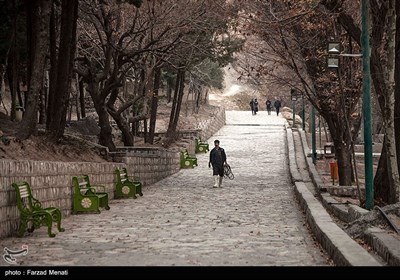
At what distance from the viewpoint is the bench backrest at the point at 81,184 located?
16.5m

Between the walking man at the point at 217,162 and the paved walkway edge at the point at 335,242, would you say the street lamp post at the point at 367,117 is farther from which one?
the walking man at the point at 217,162

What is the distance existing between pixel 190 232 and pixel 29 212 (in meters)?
2.97

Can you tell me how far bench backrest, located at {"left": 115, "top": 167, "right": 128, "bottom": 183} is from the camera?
2122 centimetres

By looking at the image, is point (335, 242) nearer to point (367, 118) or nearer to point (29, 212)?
point (29, 212)

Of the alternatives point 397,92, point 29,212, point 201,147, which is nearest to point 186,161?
point 201,147

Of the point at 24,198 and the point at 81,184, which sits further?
the point at 81,184

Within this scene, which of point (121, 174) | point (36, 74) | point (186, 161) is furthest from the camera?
point (186, 161)

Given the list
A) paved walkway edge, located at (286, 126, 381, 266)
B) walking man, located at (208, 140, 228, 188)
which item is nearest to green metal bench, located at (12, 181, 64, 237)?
paved walkway edge, located at (286, 126, 381, 266)

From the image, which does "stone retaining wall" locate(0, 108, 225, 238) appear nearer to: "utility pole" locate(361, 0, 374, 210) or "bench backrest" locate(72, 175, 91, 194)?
"bench backrest" locate(72, 175, 91, 194)

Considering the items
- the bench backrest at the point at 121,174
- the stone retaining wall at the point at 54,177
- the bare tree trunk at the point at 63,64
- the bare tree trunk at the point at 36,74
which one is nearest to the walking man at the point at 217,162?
the stone retaining wall at the point at 54,177

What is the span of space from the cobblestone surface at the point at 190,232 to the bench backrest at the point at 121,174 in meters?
0.84

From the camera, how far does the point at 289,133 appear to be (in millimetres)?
50406

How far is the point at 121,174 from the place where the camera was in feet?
71.4

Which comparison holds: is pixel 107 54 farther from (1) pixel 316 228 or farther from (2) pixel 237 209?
(1) pixel 316 228
